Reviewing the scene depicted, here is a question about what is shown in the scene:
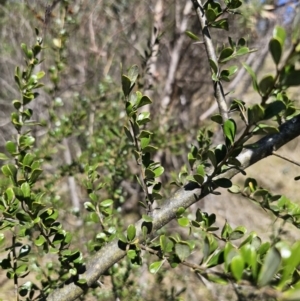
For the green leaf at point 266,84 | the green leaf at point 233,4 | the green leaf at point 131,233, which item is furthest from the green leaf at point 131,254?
the green leaf at point 233,4

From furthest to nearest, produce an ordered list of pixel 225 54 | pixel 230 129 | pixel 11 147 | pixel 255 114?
pixel 11 147
pixel 225 54
pixel 230 129
pixel 255 114

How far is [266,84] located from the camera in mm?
431

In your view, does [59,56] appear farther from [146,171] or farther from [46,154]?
[146,171]

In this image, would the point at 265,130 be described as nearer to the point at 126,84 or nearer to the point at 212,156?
the point at 212,156

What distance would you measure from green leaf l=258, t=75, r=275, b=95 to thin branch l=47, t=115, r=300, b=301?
0.20m

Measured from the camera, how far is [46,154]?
139 cm

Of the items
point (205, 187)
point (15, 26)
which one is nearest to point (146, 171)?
point (205, 187)

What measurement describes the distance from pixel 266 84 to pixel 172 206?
12.7 inches

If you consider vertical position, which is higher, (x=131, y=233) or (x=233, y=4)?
(x=233, y=4)

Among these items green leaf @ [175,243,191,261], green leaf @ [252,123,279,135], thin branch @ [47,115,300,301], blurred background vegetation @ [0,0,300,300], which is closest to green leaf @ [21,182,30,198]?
thin branch @ [47,115,300,301]

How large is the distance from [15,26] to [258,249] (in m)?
3.02

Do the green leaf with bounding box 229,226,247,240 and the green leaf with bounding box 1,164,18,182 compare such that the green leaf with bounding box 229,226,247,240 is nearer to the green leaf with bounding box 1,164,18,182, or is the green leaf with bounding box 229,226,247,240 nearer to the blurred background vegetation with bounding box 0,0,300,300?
the green leaf with bounding box 1,164,18,182

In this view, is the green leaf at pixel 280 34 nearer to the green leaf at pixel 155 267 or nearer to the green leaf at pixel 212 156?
the green leaf at pixel 212 156

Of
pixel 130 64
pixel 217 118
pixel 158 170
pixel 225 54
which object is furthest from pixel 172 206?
pixel 130 64
